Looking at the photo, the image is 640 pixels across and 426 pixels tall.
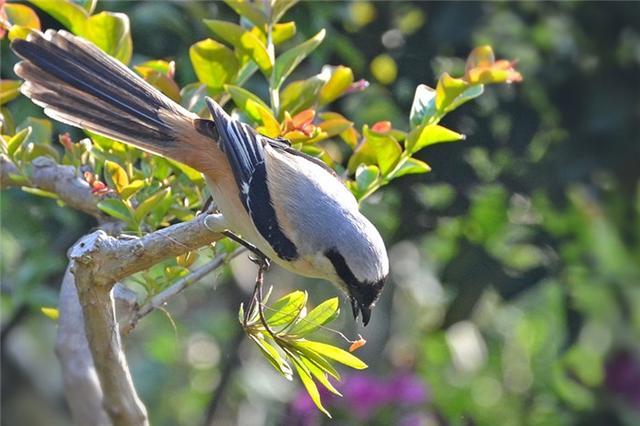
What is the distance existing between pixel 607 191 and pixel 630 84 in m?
0.61

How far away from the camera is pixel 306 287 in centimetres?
522

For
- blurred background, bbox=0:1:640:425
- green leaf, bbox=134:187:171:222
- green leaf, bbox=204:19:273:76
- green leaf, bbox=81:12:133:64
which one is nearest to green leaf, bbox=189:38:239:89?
green leaf, bbox=204:19:273:76

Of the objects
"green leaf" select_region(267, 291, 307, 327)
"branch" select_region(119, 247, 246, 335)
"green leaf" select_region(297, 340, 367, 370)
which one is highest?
"green leaf" select_region(267, 291, 307, 327)

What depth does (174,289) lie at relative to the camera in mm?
2525

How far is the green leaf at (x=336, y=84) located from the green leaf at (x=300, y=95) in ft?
0.12

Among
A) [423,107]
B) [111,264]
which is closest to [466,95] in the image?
[423,107]

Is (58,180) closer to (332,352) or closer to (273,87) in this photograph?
(273,87)

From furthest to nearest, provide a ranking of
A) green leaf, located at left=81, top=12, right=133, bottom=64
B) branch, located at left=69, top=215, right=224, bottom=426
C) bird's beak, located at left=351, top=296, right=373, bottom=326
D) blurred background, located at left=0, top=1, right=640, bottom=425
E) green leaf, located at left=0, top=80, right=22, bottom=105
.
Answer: blurred background, located at left=0, top=1, right=640, bottom=425 < green leaf, located at left=0, top=80, right=22, bottom=105 < green leaf, located at left=81, top=12, right=133, bottom=64 < bird's beak, located at left=351, top=296, right=373, bottom=326 < branch, located at left=69, top=215, right=224, bottom=426

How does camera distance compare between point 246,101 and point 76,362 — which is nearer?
point 246,101

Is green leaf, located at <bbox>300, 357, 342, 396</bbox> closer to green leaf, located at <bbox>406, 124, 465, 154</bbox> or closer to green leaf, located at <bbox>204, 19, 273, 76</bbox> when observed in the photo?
green leaf, located at <bbox>406, 124, 465, 154</bbox>

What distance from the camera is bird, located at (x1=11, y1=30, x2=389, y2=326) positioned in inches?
95.0

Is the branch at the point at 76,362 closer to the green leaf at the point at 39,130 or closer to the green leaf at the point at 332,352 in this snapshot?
the green leaf at the point at 39,130

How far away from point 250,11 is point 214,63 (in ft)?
0.44

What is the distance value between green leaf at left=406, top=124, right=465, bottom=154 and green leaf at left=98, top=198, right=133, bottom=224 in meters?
0.59
